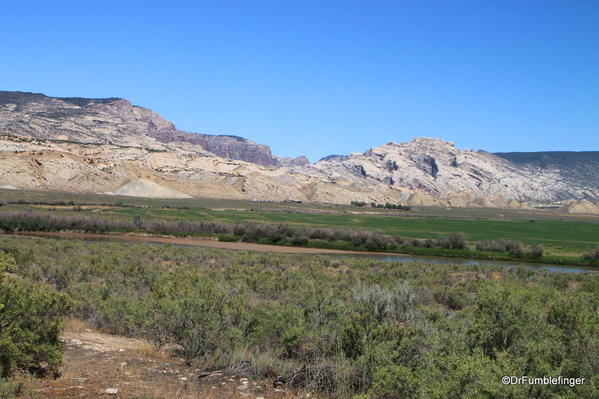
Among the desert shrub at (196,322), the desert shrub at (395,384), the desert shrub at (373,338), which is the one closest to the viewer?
the desert shrub at (373,338)

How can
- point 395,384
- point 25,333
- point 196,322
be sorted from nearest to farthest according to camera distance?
point 395,384 → point 25,333 → point 196,322

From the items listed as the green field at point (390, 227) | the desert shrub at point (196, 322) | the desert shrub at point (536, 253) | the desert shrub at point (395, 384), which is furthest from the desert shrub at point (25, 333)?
the green field at point (390, 227)

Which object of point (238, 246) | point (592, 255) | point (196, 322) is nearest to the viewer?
point (196, 322)

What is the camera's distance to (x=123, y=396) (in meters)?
7.73

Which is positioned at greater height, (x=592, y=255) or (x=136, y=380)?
(x=136, y=380)

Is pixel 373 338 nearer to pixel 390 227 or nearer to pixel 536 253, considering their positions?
pixel 536 253

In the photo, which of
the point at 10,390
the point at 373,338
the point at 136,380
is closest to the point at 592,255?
the point at 373,338

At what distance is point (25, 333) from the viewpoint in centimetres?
805

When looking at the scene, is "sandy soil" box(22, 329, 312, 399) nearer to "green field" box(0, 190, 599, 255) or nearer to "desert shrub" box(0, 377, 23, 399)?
"desert shrub" box(0, 377, 23, 399)

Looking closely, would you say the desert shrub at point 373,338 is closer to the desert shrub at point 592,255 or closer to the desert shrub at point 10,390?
the desert shrub at point 10,390

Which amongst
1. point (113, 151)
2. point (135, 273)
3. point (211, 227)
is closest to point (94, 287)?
point (135, 273)

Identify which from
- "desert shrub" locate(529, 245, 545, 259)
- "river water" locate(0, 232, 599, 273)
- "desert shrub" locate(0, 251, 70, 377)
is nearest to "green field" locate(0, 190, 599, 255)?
"desert shrub" locate(529, 245, 545, 259)

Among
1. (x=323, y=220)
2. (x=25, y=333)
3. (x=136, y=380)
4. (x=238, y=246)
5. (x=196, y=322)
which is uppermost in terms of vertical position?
(x=25, y=333)

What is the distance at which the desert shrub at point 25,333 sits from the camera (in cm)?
786
